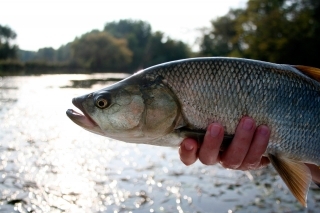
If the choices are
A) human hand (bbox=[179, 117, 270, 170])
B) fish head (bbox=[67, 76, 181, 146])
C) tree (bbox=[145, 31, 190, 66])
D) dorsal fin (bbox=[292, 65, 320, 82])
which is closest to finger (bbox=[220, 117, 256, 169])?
human hand (bbox=[179, 117, 270, 170])

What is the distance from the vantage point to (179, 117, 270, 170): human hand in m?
3.47

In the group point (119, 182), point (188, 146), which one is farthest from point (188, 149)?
point (119, 182)

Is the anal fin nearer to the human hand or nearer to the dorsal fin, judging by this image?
the human hand

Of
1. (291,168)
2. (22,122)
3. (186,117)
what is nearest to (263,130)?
(291,168)

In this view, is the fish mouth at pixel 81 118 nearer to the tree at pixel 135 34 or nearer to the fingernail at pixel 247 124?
the fingernail at pixel 247 124

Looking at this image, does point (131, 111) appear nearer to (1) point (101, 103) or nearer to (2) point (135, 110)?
(2) point (135, 110)

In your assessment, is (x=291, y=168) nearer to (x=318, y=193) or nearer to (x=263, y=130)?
(x=263, y=130)

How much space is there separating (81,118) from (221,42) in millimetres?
83405

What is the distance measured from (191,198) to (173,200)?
1.40ft

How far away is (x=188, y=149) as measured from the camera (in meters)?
3.68

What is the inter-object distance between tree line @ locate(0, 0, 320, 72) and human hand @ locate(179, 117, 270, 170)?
38.4 meters

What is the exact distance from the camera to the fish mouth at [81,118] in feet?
11.2

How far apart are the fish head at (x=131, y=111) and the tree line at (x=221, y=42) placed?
3892 centimetres

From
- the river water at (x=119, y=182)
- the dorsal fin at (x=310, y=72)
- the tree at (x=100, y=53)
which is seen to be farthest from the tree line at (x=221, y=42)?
the dorsal fin at (x=310, y=72)
